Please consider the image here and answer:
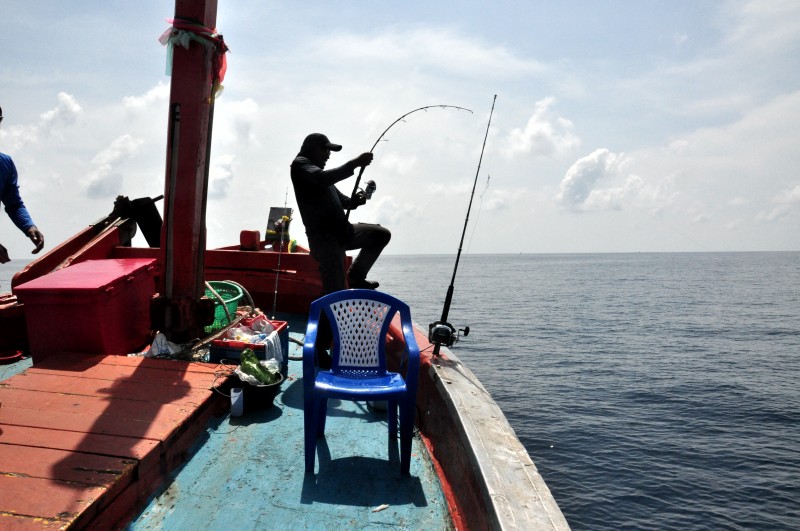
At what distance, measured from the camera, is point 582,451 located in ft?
31.5

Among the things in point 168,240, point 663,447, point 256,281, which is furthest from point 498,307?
point 168,240

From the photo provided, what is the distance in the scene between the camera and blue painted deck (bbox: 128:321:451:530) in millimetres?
2641

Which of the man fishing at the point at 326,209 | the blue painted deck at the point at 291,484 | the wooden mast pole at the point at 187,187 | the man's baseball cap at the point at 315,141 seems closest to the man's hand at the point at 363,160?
the man fishing at the point at 326,209

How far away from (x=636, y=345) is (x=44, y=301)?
2088cm

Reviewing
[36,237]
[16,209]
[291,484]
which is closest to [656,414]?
[291,484]

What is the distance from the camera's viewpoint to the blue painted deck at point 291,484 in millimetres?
2641

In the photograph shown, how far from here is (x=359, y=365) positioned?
371 cm

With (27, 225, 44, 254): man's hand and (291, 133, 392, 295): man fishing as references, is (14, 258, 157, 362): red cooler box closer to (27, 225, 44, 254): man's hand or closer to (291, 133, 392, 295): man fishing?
(27, 225, 44, 254): man's hand

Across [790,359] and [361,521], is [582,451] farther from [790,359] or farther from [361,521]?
[790,359]

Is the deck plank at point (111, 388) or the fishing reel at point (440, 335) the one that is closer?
the deck plank at point (111, 388)

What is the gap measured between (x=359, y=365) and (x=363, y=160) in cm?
184

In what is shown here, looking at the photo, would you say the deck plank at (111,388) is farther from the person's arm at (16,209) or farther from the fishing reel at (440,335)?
the fishing reel at (440,335)

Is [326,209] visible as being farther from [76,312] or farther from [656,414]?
[656,414]

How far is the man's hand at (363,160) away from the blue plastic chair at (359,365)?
1356 millimetres
